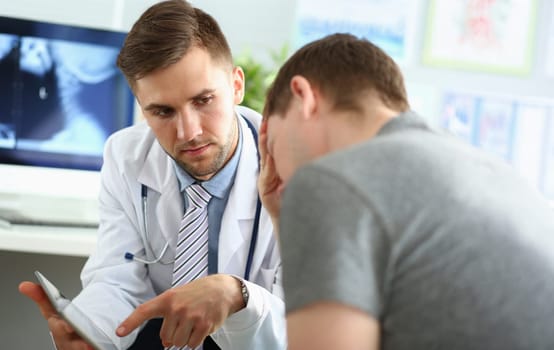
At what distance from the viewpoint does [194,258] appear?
1796mm

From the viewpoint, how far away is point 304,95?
1.00 m

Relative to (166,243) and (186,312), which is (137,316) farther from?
(166,243)

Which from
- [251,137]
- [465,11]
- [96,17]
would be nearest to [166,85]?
[251,137]

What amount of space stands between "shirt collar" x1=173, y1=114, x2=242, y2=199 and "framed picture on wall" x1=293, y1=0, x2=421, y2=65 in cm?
178

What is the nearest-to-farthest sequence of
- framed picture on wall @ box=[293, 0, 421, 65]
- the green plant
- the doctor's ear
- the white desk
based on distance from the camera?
the doctor's ear < the white desk < the green plant < framed picture on wall @ box=[293, 0, 421, 65]

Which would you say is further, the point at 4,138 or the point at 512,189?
the point at 4,138

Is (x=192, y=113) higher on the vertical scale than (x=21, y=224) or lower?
higher

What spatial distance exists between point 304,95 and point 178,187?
92 centimetres

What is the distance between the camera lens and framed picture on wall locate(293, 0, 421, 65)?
3.52 metres

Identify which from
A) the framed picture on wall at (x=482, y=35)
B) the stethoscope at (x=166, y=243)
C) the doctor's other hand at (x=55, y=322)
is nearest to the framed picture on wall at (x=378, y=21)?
the framed picture on wall at (x=482, y=35)

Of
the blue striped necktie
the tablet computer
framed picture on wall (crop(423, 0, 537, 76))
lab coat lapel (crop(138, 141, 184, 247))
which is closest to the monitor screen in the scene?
lab coat lapel (crop(138, 141, 184, 247))

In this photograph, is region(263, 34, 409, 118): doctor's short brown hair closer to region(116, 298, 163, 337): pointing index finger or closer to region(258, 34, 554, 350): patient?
region(258, 34, 554, 350): patient

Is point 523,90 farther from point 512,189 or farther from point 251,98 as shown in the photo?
point 512,189

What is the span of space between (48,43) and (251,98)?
91 cm
